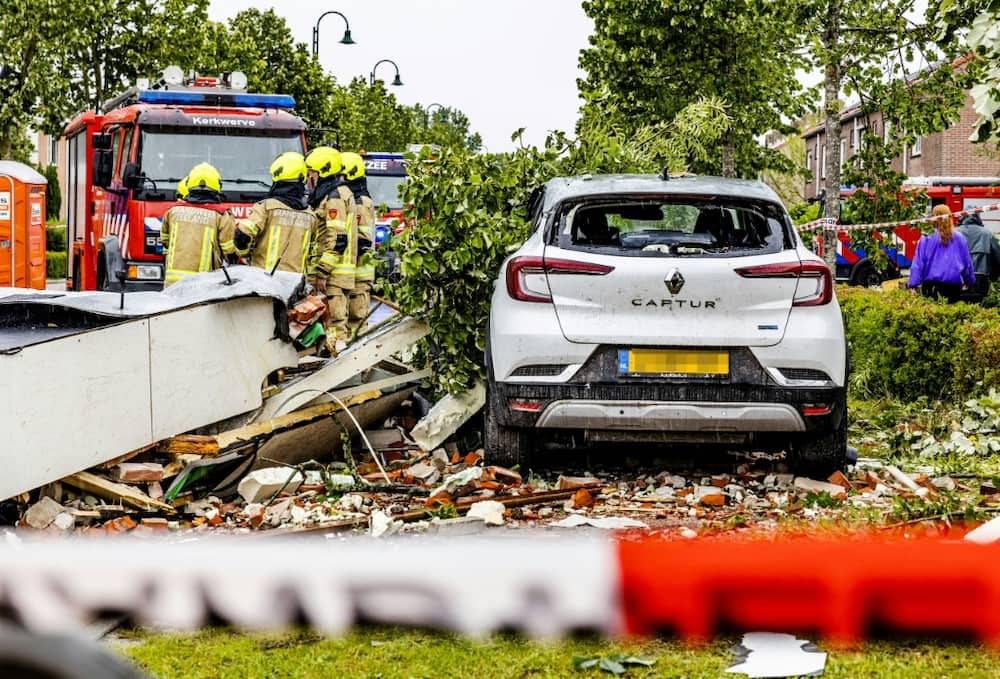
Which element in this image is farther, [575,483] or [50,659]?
[575,483]

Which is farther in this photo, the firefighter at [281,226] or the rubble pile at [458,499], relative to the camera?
the firefighter at [281,226]

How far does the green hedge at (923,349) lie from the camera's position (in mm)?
9602

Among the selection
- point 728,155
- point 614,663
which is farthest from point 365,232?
point 728,155

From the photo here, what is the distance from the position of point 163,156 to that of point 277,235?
4.67 meters

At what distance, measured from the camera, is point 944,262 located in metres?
13.7

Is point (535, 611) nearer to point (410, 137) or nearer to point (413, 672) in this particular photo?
point (413, 672)

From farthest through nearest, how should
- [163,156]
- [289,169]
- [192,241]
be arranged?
[163,156] → [289,169] → [192,241]

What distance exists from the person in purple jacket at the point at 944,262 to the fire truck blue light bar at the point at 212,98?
7037mm

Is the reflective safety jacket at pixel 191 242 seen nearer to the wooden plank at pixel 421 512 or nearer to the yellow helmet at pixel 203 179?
the yellow helmet at pixel 203 179

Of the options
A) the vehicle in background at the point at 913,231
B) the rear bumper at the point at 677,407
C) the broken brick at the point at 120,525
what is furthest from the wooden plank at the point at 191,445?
the vehicle in background at the point at 913,231

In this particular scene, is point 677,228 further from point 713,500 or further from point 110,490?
point 110,490

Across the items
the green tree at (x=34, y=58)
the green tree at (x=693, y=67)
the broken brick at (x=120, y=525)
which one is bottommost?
the broken brick at (x=120, y=525)

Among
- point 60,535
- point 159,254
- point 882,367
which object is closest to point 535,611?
point 60,535

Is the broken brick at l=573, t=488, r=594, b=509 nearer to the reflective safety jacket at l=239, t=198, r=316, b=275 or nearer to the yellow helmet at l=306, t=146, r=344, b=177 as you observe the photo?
the reflective safety jacket at l=239, t=198, r=316, b=275
